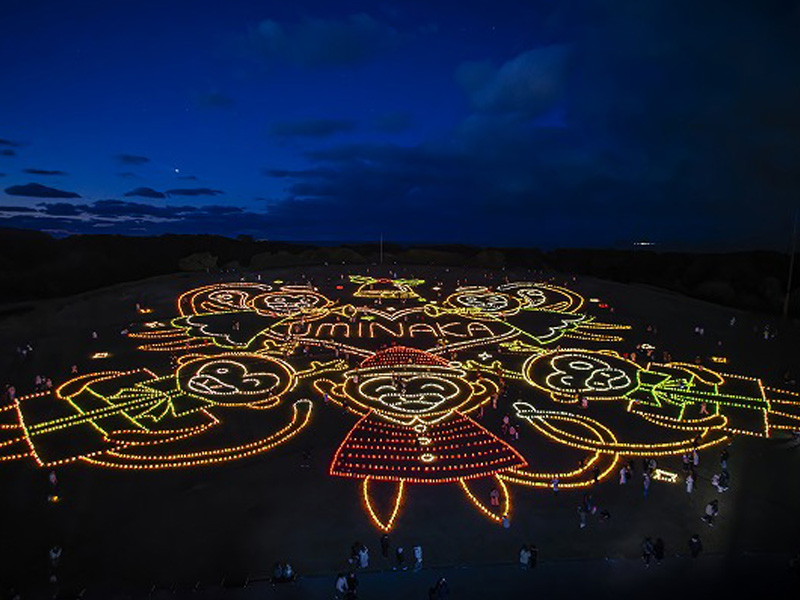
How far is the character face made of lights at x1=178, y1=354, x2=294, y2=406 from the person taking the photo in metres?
22.2

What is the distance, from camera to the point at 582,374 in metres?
25.5

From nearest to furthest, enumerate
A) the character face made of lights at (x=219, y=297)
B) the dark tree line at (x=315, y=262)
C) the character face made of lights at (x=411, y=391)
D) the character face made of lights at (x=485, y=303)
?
the character face made of lights at (x=411, y=391)
the character face made of lights at (x=219, y=297)
the character face made of lights at (x=485, y=303)
the dark tree line at (x=315, y=262)

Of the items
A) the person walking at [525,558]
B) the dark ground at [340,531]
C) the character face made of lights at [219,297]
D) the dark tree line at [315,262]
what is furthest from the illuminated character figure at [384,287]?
the person walking at [525,558]

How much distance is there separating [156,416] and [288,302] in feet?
63.5

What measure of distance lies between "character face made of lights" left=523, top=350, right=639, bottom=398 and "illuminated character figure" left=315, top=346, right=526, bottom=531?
2984mm

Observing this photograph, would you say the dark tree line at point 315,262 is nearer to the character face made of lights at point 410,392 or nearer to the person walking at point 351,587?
the character face made of lights at point 410,392

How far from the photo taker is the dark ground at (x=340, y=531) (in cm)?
1179

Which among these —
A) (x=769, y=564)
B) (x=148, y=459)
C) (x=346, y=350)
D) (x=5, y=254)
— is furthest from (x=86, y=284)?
(x=769, y=564)

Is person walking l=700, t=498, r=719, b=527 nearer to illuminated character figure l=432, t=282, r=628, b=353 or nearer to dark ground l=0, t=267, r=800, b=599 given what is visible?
dark ground l=0, t=267, r=800, b=599

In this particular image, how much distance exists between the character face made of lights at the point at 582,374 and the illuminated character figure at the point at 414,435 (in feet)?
9.79

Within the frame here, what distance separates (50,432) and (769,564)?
72.5 ft

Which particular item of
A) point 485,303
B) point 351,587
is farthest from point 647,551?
point 485,303

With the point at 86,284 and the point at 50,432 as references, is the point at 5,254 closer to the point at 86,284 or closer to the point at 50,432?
the point at 86,284

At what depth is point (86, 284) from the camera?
190 ft
